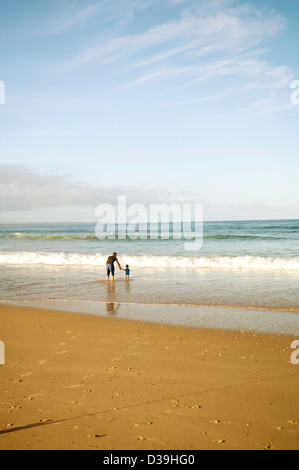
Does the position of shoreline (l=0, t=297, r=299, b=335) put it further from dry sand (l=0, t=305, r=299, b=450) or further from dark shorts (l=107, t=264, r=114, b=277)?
dark shorts (l=107, t=264, r=114, b=277)

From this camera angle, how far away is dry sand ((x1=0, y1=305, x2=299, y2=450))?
4078 millimetres

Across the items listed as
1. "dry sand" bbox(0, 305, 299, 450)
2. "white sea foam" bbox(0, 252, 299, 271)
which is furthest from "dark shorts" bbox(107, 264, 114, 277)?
"dry sand" bbox(0, 305, 299, 450)

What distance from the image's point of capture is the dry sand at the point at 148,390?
4.08m

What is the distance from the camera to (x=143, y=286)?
14875 millimetres

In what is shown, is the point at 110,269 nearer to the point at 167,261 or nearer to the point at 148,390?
the point at 167,261

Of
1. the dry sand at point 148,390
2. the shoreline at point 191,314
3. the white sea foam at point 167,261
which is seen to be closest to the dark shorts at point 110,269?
the shoreline at point 191,314

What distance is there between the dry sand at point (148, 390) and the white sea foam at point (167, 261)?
13136 mm

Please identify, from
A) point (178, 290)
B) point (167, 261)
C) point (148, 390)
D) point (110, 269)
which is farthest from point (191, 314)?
point (167, 261)

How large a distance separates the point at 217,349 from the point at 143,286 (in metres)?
7.99

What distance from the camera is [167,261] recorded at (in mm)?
22750

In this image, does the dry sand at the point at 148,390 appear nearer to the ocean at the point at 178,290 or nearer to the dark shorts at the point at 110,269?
the ocean at the point at 178,290

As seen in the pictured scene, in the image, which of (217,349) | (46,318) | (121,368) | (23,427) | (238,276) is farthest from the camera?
(238,276)
